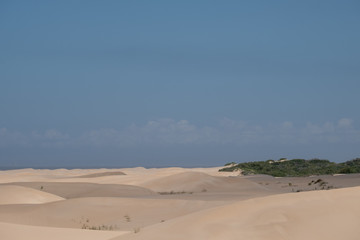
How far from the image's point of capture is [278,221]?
8.38 m

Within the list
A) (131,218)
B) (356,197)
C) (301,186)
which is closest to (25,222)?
(131,218)

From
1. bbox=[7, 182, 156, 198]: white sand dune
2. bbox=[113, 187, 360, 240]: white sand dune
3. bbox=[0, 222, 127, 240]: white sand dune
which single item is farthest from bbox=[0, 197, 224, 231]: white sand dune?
bbox=[7, 182, 156, 198]: white sand dune

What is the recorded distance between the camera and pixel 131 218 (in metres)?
14.8

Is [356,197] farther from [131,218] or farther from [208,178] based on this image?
[208,178]

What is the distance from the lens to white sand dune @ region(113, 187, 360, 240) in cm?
801

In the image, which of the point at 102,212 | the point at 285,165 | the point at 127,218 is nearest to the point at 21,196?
the point at 102,212

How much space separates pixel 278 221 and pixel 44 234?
4020 millimetres

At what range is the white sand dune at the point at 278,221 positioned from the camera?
8.01 metres

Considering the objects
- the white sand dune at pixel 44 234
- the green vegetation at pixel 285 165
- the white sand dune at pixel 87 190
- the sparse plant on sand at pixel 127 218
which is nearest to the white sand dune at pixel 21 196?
the white sand dune at pixel 87 190

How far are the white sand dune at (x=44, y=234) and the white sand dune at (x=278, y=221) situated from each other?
2.52 ft

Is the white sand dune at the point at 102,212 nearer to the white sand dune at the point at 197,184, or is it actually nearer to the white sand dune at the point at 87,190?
the white sand dune at the point at 87,190

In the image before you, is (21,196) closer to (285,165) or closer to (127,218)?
(127,218)

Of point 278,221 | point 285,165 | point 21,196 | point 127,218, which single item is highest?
Answer: point 285,165

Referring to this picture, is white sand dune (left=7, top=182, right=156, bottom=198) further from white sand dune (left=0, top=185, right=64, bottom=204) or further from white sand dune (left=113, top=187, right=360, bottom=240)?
white sand dune (left=113, top=187, right=360, bottom=240)
